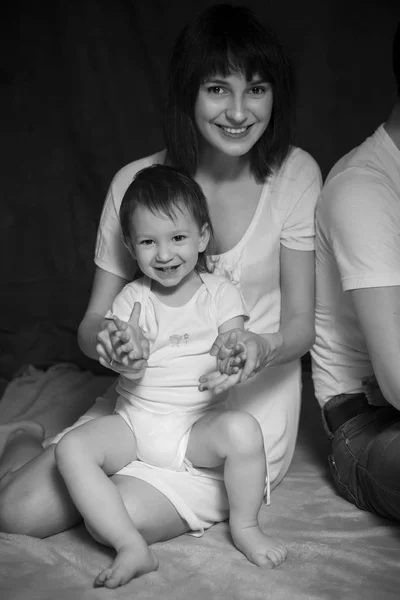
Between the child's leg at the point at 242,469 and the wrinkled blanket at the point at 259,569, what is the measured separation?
35 millimetres

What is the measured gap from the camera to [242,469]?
5.37 ft

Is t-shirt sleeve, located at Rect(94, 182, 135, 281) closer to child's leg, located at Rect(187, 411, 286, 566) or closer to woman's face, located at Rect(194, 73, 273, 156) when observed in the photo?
woman's face, located at Rect(194, 73, 273, 156)

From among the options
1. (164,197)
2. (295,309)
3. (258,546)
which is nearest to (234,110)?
(164,197)

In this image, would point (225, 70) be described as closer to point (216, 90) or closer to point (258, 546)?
point (216, 90)

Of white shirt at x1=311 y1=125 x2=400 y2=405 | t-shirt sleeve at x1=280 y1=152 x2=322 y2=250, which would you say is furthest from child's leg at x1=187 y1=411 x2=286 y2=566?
t-shirt sleeve at x1=280 y1=152 x2=322 y2=250

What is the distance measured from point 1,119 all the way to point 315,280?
1422mm

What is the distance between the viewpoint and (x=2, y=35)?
2828 mm

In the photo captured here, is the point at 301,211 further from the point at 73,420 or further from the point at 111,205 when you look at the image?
the point at 73,420

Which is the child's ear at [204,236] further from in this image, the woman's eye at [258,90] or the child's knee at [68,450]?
the child's knee at [68,450]

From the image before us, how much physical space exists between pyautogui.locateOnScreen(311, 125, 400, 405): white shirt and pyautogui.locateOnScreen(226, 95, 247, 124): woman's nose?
232mm

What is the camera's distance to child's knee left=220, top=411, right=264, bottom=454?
1626 mm

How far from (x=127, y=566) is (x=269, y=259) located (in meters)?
0.73

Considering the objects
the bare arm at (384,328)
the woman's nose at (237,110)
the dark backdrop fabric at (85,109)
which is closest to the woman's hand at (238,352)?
the bare arm at (384,328)

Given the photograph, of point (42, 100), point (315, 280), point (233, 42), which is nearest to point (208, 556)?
point (315, 280)
